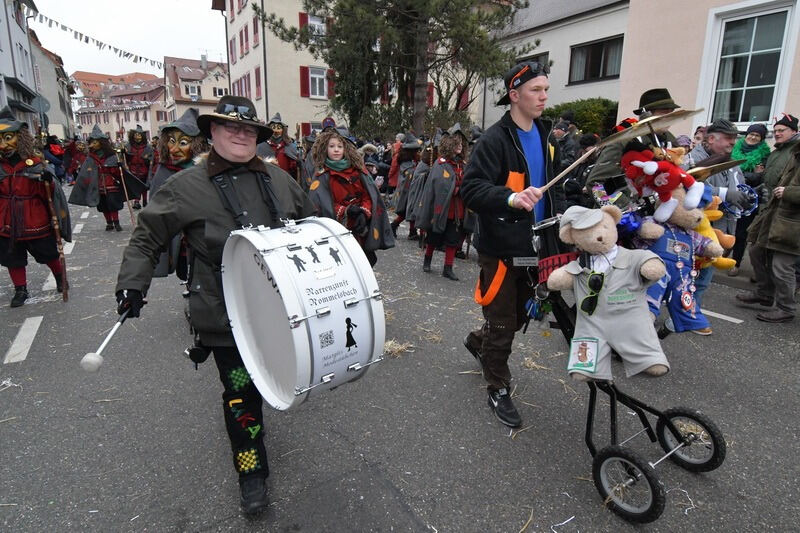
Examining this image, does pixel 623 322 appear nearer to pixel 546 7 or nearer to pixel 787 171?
pixel 787 171

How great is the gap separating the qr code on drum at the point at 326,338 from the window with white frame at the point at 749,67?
9.72m

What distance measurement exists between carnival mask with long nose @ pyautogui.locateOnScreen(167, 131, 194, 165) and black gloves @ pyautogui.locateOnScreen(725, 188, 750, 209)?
5.45 metres

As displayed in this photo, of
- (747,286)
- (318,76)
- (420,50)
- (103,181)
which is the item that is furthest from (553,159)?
(318,76)

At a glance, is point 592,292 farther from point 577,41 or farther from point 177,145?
point 577,41

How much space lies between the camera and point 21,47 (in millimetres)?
30828

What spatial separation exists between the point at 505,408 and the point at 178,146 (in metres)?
3.87

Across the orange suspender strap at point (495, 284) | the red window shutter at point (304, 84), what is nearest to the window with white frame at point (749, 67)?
the orange suspender strap at point (495, 284)

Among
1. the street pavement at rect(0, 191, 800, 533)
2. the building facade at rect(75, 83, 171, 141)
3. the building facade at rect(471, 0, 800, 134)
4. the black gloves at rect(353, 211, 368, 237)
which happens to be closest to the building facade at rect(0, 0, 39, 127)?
the black gloves at rect(353, 211, 368, 237)

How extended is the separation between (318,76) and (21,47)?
1806 centimetres

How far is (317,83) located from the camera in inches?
1243

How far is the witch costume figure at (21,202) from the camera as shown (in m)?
5.40

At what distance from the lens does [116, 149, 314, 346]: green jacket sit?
241 centimetres

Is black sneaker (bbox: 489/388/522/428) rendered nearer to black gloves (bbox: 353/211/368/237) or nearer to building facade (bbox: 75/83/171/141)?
black gloves (bbox: 353/211/368/237)

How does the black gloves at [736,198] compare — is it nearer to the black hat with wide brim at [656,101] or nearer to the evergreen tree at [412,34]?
the black hat with wide brim at [656,101]
